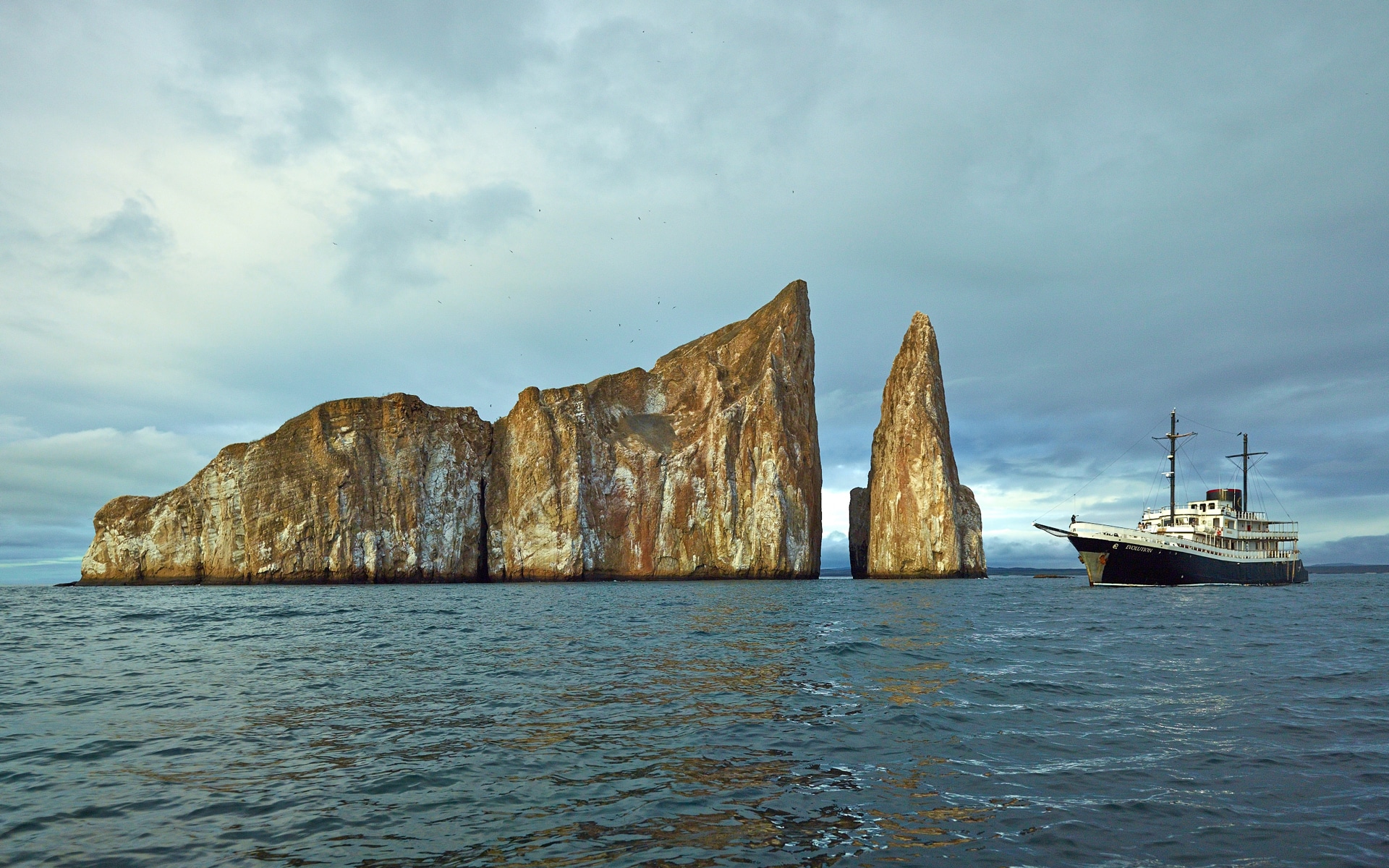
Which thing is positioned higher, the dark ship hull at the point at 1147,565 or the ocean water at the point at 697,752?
the ocean water at the point at 697,752

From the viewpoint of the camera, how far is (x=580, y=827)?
767 centimetres

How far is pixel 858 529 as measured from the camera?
119812 millimetres

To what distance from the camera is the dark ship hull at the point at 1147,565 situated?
217 feet

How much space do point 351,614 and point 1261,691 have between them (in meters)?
35.1

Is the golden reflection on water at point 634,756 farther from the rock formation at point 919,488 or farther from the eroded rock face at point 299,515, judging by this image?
the rock formation at point 919,488

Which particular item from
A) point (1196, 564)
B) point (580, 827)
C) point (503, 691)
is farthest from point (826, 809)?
point (1196, 564)

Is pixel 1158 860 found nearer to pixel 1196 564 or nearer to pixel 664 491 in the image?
pixel 1196 564

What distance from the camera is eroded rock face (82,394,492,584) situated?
86.9 meters

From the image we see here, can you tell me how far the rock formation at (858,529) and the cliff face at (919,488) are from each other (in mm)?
14168

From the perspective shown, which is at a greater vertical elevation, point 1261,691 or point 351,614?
point 1261,691

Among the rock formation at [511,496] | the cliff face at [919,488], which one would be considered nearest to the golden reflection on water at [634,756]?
the rock formation at [511,496]

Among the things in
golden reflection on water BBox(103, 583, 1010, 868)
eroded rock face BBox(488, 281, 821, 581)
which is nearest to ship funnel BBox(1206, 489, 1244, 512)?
eroded rock face BBox(488, 281, 821, 581)

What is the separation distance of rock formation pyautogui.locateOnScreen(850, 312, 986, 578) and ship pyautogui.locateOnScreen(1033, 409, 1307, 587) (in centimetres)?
2153

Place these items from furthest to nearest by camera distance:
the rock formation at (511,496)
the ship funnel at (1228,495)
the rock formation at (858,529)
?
1. the rock formation at (858,529)
2. the rock formation at (511,496)
3. the ship funnel at (1228,495)
